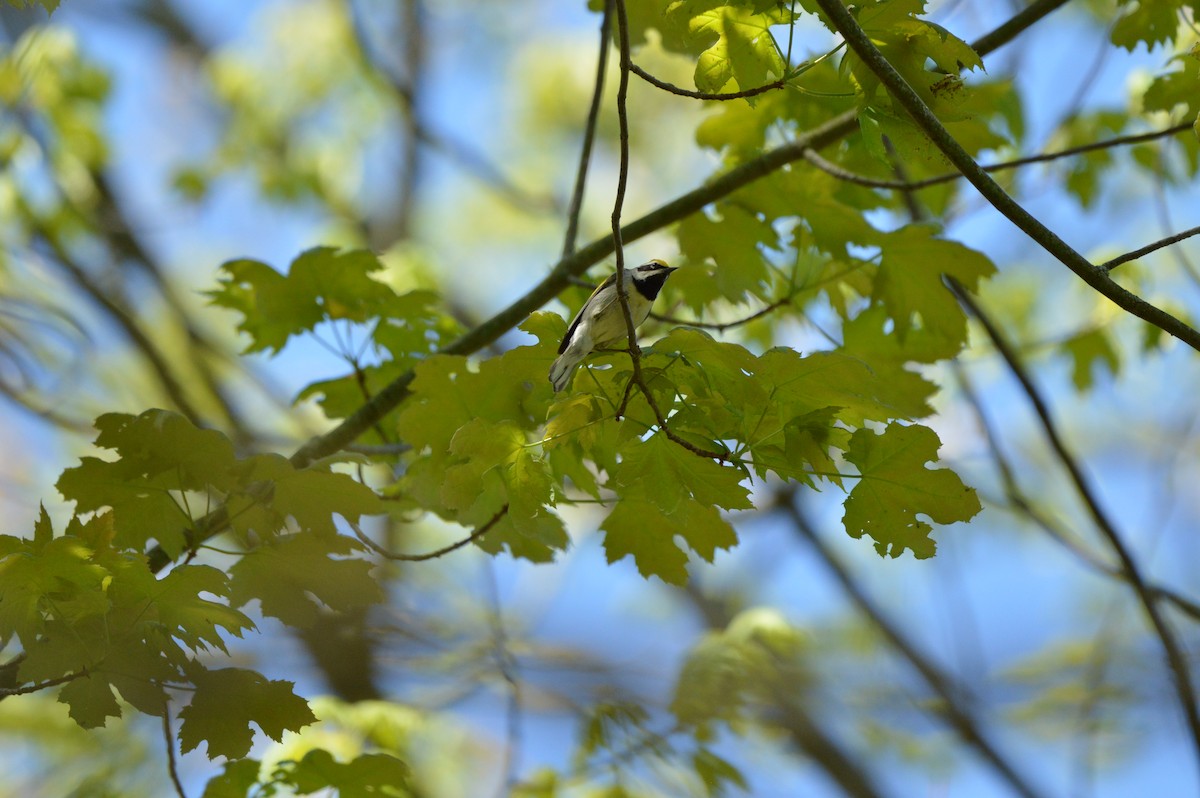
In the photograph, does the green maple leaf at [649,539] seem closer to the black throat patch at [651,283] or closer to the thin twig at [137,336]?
the black throat patch at [651,283]

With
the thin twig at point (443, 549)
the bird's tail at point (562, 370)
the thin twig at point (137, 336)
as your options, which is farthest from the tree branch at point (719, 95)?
the thin twig at point (137, 336)

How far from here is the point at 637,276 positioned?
9.36ft

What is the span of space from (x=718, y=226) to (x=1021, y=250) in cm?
574

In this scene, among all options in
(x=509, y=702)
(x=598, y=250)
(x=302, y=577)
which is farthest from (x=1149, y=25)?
(x=509, y=702)

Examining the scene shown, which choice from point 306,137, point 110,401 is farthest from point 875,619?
point 306,137

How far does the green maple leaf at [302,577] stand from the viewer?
2.29 m

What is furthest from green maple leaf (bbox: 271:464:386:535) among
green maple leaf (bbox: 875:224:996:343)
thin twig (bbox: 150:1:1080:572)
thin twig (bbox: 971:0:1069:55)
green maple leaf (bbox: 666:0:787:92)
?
thin twig (bbox: 971:0:1069:55)

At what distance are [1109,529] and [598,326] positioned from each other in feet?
8.22

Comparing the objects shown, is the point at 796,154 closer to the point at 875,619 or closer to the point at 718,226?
the point at 718,226

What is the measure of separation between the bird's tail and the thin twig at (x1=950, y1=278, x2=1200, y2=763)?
191 cm

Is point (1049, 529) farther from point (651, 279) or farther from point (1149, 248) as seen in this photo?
point (1149, 248)

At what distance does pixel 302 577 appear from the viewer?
2.31 meters

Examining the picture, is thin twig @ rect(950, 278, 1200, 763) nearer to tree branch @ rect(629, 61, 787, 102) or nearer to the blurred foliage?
the blurred foliage

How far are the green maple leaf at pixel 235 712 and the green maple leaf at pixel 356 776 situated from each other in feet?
1.78
